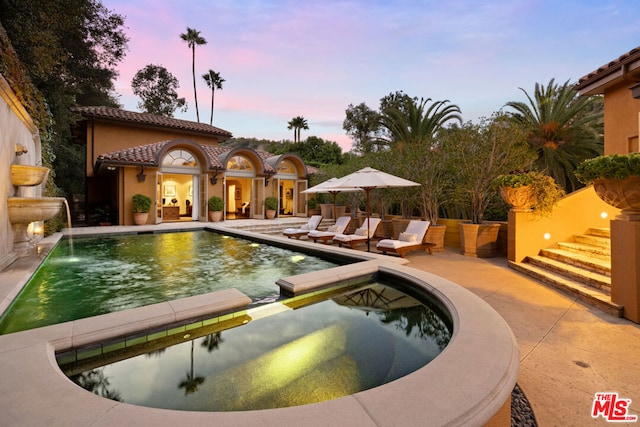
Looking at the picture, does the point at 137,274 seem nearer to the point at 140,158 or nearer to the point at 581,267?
the point at 581,267

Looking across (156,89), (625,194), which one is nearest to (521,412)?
(625,194)

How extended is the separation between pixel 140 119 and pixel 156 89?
58.4ft

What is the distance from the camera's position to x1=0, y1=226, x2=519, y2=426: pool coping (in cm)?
185

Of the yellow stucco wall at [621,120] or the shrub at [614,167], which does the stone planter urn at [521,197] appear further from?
the yellow stucco wall at [621,120]

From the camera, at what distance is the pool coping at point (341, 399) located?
1.85 meters

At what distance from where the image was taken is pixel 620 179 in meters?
4.48

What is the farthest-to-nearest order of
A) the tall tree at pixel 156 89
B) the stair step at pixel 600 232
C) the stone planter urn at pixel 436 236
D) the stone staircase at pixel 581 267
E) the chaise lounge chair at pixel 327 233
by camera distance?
the tall tree at pixel 156 89 < the chaise lounge chair at pixel 327 233 < the stone planter urn at pixel 436 236 < the stair step at pixel 600 232 < the stone staircase at pixel 581 267

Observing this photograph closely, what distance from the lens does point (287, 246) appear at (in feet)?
31.0

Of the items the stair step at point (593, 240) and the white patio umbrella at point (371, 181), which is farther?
the white patio umbrella at point (371, 181)

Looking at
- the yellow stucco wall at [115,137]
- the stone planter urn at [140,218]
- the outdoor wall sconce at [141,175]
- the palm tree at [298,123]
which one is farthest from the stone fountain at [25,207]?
the palm tree at [298,123]

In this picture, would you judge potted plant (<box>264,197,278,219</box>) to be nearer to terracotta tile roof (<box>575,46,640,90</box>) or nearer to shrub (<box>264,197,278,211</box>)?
shrub (<box>264,197,278,211</box>)

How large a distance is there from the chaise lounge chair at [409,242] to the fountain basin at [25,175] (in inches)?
350

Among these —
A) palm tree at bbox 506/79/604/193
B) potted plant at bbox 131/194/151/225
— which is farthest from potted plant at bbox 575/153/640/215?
potted plant at bbox 131/194/151/225
